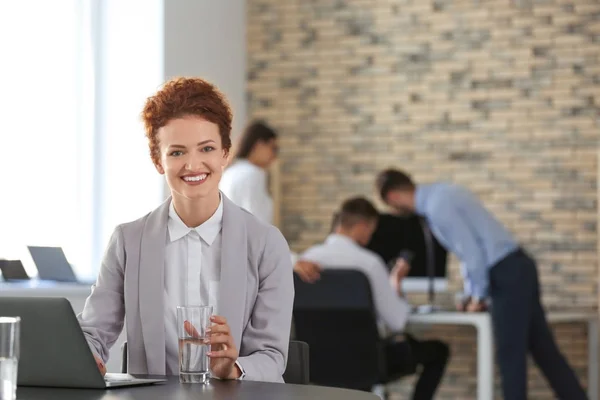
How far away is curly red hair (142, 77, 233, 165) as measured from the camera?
6.43 ft

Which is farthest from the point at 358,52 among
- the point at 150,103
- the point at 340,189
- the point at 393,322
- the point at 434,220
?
the point at 150,103

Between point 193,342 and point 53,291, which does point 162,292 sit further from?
point 53,291

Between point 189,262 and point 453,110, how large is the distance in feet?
14.1

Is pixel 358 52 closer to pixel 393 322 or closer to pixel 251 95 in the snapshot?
pixel 251 95

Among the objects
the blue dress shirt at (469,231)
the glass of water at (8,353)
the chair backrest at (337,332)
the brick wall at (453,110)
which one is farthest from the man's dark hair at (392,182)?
the glass of water at (8,353)

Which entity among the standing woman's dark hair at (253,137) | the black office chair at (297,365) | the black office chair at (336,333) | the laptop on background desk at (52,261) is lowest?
the black office chair at (336,333)

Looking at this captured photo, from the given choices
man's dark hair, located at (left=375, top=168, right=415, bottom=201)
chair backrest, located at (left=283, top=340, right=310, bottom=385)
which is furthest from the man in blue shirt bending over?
chair backrest, located at (left=283, top=340, right=310, bottom=385)

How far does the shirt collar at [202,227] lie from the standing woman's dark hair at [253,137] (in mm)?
2899

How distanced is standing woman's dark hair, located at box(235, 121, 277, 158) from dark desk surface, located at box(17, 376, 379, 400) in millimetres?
3321

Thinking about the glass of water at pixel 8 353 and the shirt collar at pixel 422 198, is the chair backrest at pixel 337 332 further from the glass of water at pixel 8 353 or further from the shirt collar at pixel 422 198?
the glass of water at pixel 8 353

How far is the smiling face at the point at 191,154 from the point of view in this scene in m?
1.96

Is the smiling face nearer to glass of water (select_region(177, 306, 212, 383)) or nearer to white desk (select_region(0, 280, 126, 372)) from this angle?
glass of water (select_region(177, 306, 212, 383))

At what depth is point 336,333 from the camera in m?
4.36

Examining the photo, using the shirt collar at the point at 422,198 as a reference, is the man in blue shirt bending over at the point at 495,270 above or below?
below
